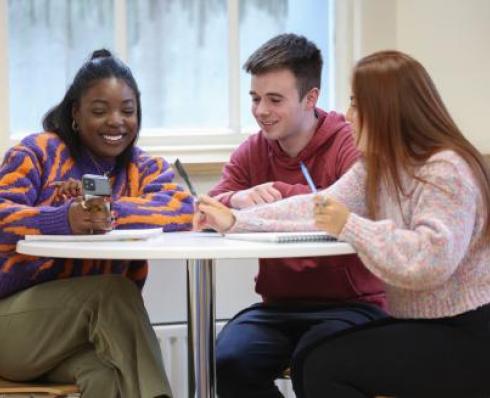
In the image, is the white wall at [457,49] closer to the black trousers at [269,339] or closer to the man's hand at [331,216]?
the black trousers at [269,339]

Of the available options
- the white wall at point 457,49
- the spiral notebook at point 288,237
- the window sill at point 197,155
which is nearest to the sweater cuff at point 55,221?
the spiral notebook at point 288,237

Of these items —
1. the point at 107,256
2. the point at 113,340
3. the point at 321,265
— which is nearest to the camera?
the point at 107,256

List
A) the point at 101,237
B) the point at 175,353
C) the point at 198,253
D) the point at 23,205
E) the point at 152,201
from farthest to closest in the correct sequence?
1. the point at 175,353
2. the point at 152,201
3. the point at 23,205
4. the point at 101,237
5. the point at 198,253

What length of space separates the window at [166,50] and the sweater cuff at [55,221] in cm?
92

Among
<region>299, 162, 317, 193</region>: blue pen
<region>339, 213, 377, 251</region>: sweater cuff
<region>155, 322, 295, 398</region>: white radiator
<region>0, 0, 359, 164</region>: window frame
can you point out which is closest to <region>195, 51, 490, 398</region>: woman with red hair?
<region>339, 213, 377, 251</region>: sweater cuff

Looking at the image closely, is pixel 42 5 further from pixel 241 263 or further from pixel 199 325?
pixel 199 325

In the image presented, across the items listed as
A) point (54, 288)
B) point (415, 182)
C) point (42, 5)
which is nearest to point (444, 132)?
→ point (415, 182)

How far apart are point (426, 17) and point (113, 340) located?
165 cm

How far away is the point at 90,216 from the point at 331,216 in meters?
0.55

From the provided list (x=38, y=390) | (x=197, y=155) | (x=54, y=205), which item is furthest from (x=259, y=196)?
(x=197, y=155)

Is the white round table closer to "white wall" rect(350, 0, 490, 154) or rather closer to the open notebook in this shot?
the open notebook

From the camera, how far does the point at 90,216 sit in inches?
70.4

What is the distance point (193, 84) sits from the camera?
2842 mm

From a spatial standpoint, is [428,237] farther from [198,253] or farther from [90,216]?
[90,216]
